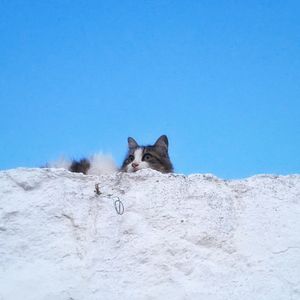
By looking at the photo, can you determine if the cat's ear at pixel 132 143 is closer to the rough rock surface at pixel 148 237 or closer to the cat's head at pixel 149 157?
the cat's head at pixel 149 157

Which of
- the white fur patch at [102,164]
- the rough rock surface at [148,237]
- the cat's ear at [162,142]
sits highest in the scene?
the cat's ear at [162,142]

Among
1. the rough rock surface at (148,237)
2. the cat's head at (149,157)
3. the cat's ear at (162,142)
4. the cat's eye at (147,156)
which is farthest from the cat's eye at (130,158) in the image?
the rough rock surface at (148,237)

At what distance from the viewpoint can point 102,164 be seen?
18.0 ft

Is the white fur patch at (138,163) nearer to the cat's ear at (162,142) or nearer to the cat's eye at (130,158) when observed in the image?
the cat's eye at (130,158)

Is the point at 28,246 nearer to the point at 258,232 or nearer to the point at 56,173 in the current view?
the point at 56,173

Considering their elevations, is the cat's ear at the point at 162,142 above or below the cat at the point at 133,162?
above

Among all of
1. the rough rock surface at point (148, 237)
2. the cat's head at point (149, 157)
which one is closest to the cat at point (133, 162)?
the cat's head at point (149, 157)

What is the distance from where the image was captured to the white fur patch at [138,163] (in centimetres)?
558

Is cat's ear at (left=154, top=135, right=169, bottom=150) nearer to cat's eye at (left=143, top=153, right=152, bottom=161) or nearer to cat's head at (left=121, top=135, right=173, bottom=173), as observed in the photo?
cat's head at (left=121, top=135, right=173, bottom=173)

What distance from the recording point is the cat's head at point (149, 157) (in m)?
5.75

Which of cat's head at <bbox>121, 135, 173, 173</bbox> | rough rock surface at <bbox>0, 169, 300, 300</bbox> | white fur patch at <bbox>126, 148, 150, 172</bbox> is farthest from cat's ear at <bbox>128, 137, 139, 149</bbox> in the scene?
rough rock surface at <bbox>0, 169, 300, 300</bbox>

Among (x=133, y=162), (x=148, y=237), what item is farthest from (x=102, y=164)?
(x=148, y=237)

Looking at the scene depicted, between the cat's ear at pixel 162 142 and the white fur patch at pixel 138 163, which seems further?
the cat's ear at pixel 162 142

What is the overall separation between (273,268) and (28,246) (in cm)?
134
